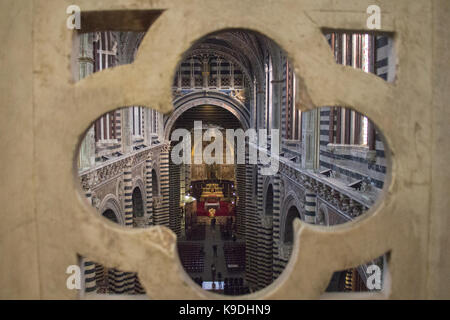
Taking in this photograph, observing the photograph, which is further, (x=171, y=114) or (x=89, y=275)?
(x=89, y=275)

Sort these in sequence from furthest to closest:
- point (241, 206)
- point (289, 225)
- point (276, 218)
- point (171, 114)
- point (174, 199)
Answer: point (174, 199) → point (241, 206) → point (276, 218) → point (289, 225) → point (171, 114)

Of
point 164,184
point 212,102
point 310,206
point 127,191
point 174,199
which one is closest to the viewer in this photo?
point 310,206

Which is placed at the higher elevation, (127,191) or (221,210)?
(127,191)

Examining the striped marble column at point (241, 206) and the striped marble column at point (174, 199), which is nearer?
the striped marble column at point (241, 206)

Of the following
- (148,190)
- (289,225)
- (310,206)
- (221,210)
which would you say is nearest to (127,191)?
(148,190)

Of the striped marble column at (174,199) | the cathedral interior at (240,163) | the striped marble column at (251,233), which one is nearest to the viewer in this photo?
the cathedral interior at (240,163)

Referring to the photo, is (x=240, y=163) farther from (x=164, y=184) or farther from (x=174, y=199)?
(x=164, y=184)

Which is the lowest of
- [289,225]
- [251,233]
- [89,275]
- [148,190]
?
[251,233]

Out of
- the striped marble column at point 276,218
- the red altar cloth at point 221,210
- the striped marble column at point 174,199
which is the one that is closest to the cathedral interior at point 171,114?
the striped marble column at point 276,218

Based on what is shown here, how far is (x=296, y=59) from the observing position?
1.74 metres

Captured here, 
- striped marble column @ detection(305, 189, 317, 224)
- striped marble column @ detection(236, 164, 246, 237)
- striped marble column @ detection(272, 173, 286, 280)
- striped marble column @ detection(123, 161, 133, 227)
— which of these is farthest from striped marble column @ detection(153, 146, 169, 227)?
striped marble column @ detection(305, 189, 317, 224)

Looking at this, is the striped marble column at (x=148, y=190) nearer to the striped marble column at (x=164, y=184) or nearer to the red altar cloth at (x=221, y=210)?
the striped marble column at (x=164, y=184)

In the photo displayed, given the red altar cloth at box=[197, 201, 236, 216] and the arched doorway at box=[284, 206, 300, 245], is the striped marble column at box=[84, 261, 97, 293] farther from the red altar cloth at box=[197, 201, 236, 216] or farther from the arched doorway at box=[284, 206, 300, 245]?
the red altar cloth at box=[197, 201, 236, 216]
